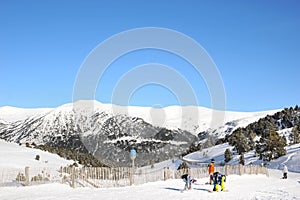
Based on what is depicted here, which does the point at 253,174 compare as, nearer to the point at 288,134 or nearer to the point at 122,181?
the point at 122,181

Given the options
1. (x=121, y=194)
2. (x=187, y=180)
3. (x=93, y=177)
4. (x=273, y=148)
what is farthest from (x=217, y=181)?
(x=273, y=148)

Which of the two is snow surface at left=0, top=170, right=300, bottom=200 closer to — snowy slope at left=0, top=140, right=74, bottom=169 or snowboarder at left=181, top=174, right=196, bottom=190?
snowboarder at left=181, top=174, right=196, bottom=190

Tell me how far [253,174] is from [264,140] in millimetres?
30133

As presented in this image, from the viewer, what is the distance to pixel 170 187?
2459 centimetres

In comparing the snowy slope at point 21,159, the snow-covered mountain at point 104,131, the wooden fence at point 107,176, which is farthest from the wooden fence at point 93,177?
the snow-covered mountain at point 104,131

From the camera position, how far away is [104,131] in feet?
447

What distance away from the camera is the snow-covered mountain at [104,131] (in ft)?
393

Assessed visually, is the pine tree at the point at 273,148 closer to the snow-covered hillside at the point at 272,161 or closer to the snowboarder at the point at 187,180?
the snow-covered hillside at the point at 272,161

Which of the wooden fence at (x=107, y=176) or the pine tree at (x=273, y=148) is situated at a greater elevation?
the pine tree at (x=273, y=148)

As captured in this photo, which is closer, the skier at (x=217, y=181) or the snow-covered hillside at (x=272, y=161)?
the skier at (x=217, y=181)

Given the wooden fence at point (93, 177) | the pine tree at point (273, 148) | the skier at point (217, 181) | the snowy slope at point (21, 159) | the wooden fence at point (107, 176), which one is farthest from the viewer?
the pine tree at point (273, 148)

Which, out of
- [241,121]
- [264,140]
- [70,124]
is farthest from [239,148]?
[241,121]

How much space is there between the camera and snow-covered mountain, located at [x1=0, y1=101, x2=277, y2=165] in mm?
119688

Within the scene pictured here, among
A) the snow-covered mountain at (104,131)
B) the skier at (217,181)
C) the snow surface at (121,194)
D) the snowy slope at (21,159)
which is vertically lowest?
the snow surface at (121,194)
